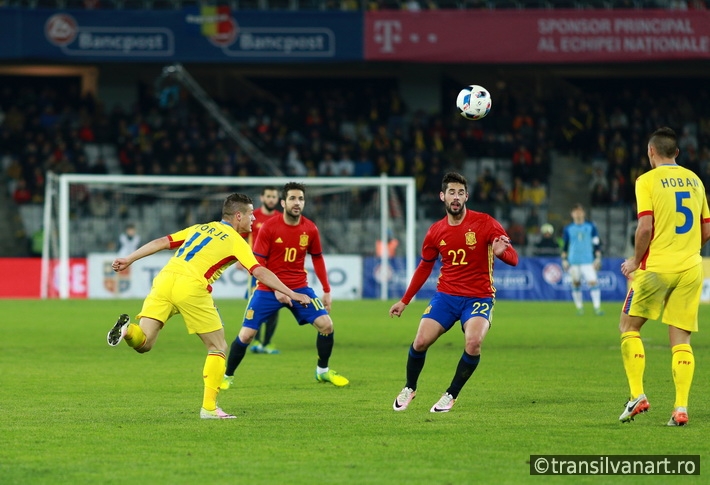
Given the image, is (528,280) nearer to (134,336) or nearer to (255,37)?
(255,37)

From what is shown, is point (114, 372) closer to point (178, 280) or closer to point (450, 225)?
point (178, 280)

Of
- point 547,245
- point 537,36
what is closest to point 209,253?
point 547,245

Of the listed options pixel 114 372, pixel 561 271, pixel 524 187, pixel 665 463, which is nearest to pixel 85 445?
pixel 665 463

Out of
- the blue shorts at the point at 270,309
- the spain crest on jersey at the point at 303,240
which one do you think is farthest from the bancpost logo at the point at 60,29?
the blue shorts at the point at 270,309

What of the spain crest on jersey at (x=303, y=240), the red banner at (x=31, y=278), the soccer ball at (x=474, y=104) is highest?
the soccer ball at (x=474, y=104)

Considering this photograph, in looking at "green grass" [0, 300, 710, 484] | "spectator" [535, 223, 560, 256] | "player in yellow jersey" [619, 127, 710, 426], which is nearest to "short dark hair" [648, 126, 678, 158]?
"player in yellow jersey" [619, 127, 710, 426]

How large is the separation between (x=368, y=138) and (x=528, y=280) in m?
9.56

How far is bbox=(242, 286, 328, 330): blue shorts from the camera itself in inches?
497

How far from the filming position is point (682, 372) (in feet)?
29.5

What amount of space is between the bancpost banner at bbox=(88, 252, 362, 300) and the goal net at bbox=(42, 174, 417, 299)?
26mm

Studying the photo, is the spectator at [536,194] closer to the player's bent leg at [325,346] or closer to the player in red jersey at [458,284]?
the player's bent leg at [325,346]

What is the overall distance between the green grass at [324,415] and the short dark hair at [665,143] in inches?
84.2

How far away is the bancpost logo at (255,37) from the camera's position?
35625 millimetres

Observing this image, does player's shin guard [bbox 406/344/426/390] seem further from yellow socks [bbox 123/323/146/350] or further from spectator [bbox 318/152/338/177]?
spectator [bbox 318/152/338/177]
